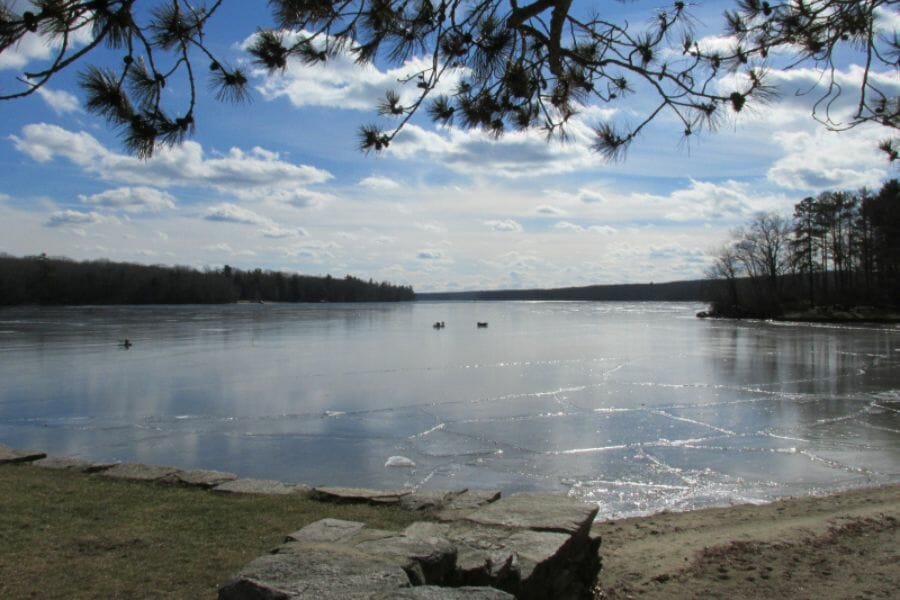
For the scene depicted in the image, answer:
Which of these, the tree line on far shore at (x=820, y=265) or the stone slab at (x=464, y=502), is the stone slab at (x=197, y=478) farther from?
the tree line on far shore at (x=820, y=265)

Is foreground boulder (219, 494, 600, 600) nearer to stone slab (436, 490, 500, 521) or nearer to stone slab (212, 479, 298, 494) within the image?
stone slab (436, 490, 500, 521)

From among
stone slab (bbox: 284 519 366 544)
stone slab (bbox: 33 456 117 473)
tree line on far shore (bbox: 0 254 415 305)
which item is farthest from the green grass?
tree line on far shore (bbox: 0 254 415 305)

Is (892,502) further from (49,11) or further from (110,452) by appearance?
(110,452)

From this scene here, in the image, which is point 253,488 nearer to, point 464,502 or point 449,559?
point 464,502

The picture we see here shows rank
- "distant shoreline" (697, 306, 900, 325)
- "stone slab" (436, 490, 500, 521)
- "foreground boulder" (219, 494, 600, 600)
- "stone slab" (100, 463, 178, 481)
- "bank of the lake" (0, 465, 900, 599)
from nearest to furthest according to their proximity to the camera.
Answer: "foreground boulder" (219, 494, 600, 600) → "bank of the lake" (0, 465, 900, 599) → "stone slab" (436, 490, 500, 521) → "stone slab" (100, 463, 178, 481) → "distant shoreline" (697, 306, 900, 325)

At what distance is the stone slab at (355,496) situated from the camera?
567cm

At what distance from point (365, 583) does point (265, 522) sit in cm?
262

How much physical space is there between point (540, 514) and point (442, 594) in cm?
173

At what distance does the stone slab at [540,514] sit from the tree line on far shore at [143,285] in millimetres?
100516

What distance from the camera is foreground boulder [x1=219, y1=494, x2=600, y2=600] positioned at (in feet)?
8.55

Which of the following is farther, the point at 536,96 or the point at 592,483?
the point at 592,483

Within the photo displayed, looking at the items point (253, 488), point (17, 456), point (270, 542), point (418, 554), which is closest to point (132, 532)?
point (270, 542)

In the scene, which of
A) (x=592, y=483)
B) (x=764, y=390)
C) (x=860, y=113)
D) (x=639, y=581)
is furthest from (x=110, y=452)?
(x=764, y=390)

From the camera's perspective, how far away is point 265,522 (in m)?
4.98
